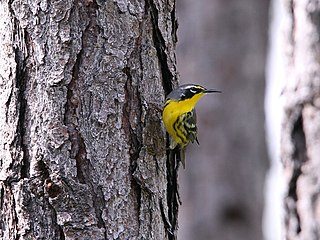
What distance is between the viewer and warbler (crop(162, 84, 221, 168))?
4.25 metres

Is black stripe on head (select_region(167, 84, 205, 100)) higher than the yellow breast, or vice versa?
black stripe on head (select_region(167, 84, 205, 100))

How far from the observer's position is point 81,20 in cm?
372

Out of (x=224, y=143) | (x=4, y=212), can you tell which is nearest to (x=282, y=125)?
(x=4, y=212)

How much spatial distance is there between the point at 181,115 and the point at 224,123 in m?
4.16

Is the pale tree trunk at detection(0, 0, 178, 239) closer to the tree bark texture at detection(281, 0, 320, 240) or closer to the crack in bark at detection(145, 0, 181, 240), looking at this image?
the crack in bark at detection(145, 0, 181, 240)

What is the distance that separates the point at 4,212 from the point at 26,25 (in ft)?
2.88

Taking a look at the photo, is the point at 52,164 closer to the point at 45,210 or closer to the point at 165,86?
the point at 45,210

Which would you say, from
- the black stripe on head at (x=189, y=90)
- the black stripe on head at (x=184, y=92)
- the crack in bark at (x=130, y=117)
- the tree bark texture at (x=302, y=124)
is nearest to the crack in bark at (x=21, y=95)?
the crack in bark at (x=130, y=117)

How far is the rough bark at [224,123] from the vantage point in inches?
354

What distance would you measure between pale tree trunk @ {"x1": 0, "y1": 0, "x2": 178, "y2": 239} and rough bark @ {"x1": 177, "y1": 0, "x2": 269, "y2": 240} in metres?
5.17

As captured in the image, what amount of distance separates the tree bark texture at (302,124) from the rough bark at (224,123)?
258 inches

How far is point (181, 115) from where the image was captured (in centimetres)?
498

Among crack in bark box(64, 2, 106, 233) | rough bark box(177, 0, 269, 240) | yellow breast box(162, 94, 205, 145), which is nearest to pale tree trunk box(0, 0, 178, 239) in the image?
crack in bark box(64, 2, 106, 233)

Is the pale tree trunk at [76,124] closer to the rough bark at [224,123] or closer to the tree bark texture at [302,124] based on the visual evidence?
the tree bark texture at [302,124]
